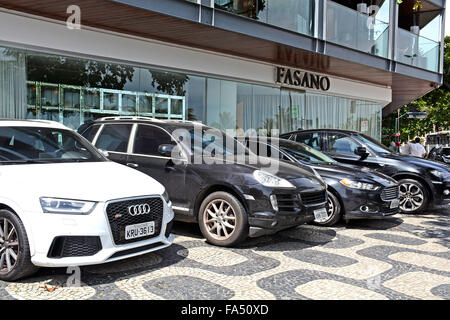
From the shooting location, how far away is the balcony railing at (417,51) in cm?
1552

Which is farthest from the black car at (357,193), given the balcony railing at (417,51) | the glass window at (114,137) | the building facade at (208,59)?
the balcony railing at (417,51)

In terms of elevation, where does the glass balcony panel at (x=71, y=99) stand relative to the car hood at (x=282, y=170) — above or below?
above

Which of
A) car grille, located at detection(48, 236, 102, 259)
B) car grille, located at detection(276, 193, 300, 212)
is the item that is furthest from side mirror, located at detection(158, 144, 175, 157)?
car grille, located at detection(48, 236, 102, 259)

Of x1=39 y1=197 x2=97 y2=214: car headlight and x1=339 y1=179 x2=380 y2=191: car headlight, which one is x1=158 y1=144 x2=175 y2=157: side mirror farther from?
x1=339 y1=179 x2=380 y2=191: car headlight

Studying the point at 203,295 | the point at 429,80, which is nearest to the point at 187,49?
the point at 203,295

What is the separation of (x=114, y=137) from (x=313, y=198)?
10.3 feet

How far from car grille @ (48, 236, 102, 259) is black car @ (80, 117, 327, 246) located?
183cm

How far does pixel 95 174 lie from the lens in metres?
4.31

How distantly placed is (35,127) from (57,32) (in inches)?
189

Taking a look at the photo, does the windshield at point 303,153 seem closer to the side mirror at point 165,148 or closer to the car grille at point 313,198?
the car grille at point 313,198

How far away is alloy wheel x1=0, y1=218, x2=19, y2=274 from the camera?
3.78m

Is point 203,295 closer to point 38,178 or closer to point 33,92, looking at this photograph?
point 38,178

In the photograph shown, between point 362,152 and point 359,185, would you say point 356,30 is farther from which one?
point 359,185

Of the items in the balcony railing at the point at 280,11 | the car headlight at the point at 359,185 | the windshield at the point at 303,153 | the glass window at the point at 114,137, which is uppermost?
the balcony railing at the point at 280,11
